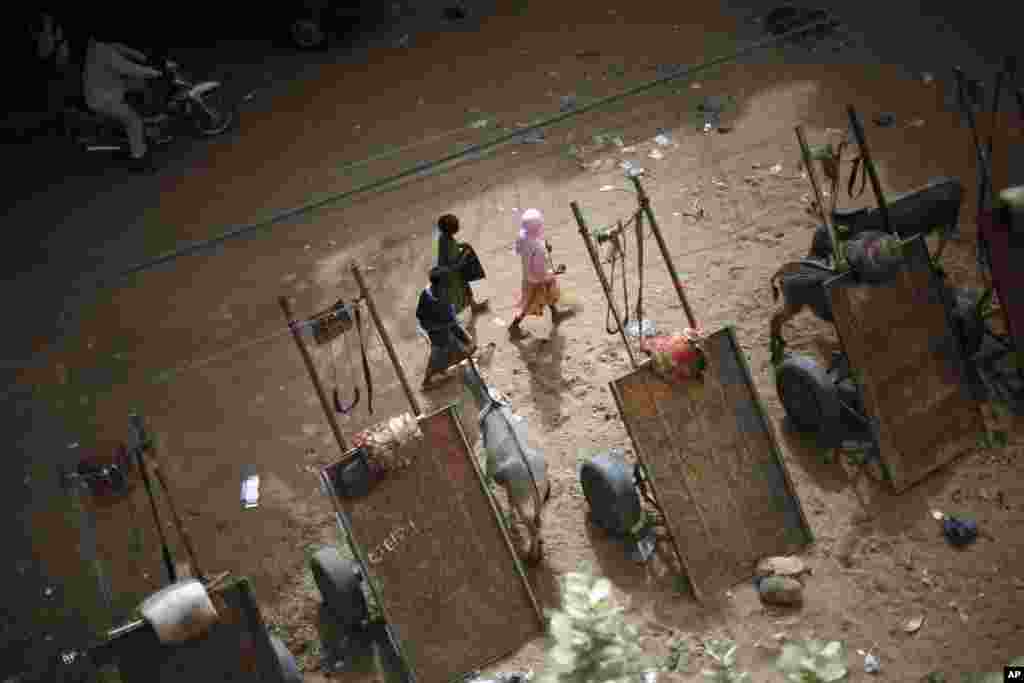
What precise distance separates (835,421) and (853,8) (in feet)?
20.6

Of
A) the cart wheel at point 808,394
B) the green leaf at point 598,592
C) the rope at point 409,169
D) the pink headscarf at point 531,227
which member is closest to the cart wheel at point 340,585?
the rope at point 409,169

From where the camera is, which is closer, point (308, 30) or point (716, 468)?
point (716, 468)

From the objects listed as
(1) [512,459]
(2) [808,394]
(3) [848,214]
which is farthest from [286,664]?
(3) [848,214]

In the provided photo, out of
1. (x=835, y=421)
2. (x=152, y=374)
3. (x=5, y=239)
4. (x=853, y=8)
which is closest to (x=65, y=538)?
(x=152, y=374)

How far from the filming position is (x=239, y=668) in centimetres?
732

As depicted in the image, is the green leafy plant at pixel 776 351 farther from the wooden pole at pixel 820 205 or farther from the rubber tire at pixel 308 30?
the rubber tire at pixel 308 30

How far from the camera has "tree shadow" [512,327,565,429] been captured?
9.46 m

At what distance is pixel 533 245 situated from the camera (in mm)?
9672

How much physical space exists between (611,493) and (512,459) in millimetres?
718

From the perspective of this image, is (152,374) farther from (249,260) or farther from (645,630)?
(645,630)

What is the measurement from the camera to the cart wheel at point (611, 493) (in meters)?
8.16

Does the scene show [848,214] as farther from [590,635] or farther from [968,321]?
[590,635]

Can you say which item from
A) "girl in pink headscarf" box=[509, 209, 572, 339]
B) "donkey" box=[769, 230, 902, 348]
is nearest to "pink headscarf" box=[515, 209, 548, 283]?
"girl in pink headscarf" box=[509, 209, 572, 339]

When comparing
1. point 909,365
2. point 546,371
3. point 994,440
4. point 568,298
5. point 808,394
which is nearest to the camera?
point 909,365
